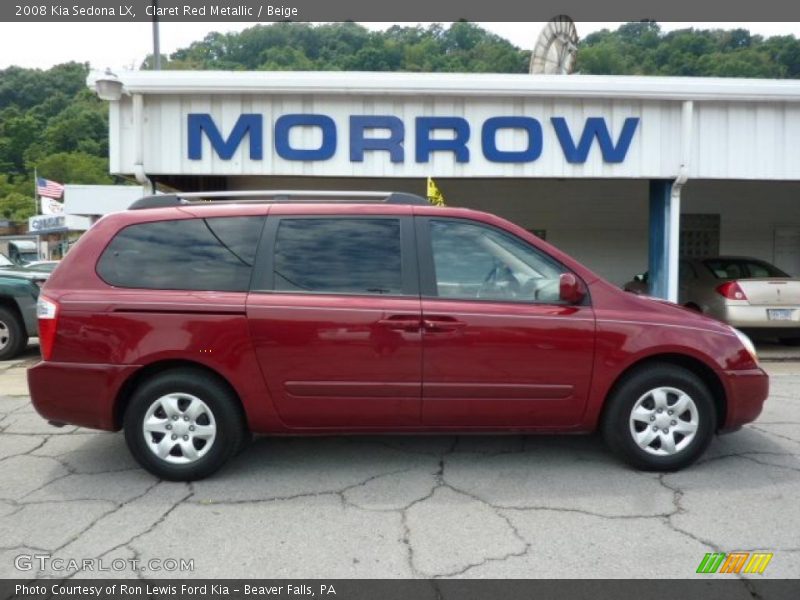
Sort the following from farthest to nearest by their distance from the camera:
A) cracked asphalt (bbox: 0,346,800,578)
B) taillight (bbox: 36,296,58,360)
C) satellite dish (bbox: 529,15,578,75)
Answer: satellite dish (bbox: 529,15,578,75) → taillight (bbox: 36,296,58,360) → cracked asphalt (bbox: 0,346,800,578)

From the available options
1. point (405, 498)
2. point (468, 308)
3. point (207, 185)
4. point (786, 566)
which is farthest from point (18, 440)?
point (207, 185)

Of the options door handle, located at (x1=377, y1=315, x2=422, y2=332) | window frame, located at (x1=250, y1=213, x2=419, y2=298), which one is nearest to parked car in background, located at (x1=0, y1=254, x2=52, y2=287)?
window frame, located at (x1=250, y1=213, x2=419, y2=298)

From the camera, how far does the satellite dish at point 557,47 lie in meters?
11.7

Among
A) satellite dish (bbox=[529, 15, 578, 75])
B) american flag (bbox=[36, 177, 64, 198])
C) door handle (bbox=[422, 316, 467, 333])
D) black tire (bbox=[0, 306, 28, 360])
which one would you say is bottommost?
black tire (bbox=[0, 306, 28, 360])

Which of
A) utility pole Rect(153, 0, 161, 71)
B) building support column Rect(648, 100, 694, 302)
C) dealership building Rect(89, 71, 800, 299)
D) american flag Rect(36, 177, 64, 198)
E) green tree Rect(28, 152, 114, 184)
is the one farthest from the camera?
green tree Rect(28, 152, 114, 184)

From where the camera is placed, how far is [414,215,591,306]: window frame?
382cm

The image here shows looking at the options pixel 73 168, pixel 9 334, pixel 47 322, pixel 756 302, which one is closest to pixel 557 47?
pixel 756 302

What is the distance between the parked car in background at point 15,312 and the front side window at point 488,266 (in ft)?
21.7

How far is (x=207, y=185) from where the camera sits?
40.3ft

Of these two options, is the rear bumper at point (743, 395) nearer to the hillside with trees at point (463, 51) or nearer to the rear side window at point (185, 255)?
the rear side window at point (185, 255)

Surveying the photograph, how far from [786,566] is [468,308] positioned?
6.63 ft

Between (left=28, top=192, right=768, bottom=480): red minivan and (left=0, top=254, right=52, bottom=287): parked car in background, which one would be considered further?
(left=0, top=254, right=52, bottom=287): parked car in background
